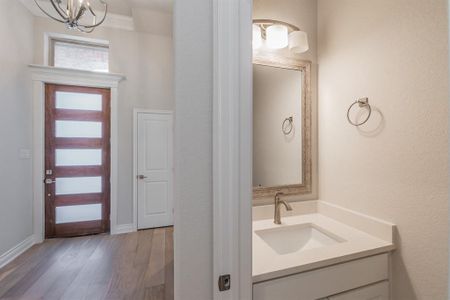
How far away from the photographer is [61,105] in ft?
9.96

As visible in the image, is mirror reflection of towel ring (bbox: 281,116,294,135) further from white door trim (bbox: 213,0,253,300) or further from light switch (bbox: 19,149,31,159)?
light switch (bbox: 19,149,31,159)

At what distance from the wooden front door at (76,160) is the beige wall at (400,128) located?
10.6ft

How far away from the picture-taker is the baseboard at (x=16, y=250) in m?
2.32

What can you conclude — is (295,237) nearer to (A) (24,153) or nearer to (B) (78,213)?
(B) (78,213)

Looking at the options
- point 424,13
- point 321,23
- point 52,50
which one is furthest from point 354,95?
point 52,50

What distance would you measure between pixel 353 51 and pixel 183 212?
151cm

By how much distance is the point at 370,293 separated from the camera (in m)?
1.09

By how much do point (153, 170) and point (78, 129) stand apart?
4.13 feet

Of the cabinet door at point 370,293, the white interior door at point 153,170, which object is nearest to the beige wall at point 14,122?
the white interior door at point 153,170

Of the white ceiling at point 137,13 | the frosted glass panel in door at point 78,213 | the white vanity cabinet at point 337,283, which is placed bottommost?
the frosted glass panel in door at point 78,213

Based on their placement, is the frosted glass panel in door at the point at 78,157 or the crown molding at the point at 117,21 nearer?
the crown molding at the point at 117,21

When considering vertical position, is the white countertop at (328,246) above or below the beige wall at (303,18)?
below

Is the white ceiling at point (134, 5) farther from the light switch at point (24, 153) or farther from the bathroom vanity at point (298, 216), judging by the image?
the light switch at point (24, 153)

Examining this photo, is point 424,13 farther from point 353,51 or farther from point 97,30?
point 97,30
